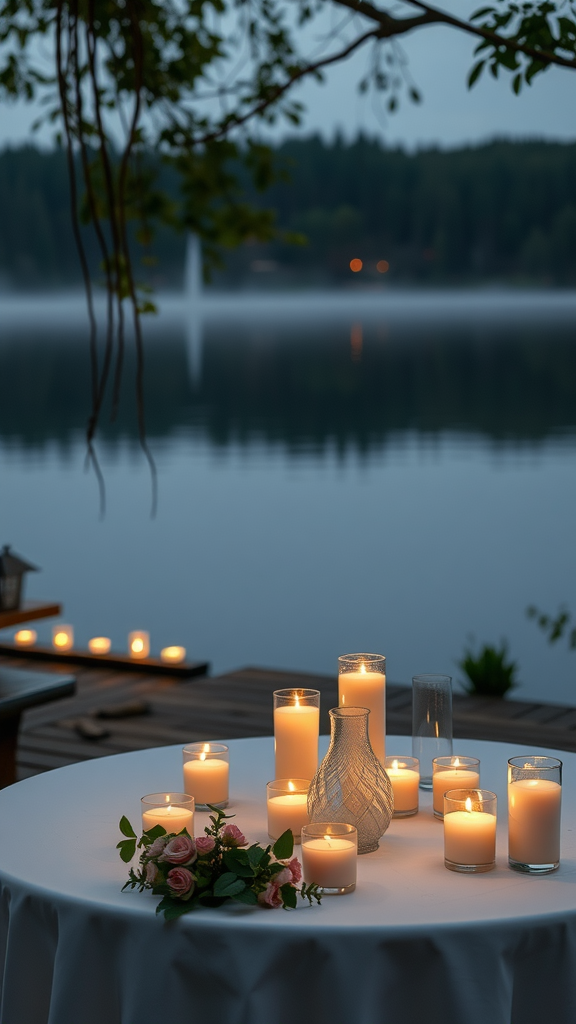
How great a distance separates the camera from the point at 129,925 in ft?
3.89

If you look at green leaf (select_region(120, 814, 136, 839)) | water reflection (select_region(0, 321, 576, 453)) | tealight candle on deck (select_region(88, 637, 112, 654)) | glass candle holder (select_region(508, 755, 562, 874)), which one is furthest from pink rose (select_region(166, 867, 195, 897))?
water reflection (select_region(0, 321, 576, 453))

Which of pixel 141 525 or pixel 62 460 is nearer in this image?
pixel 141 525

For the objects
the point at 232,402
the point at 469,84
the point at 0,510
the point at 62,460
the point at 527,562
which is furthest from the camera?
the point at 232,402

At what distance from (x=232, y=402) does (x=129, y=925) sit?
1443 cm

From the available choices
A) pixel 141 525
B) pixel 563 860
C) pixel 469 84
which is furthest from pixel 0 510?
pixel 563 860

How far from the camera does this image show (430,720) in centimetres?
162

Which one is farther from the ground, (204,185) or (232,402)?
(204,185)

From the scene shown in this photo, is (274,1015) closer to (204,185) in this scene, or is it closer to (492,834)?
(492,834)

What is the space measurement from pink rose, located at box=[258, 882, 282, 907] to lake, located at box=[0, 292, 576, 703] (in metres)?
4.06

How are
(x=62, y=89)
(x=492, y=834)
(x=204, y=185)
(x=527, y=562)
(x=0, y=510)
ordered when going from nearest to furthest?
(x=62, y=89) < (x=492, y=834) < (x=204, y=185) < (x=527, y=562) < (x=0, y=510)

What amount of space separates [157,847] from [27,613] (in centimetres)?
271

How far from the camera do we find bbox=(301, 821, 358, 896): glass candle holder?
1.23m

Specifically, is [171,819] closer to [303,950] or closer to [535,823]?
[303,950]

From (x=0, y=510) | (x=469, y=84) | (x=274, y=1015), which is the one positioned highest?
(x=469, y=84)
